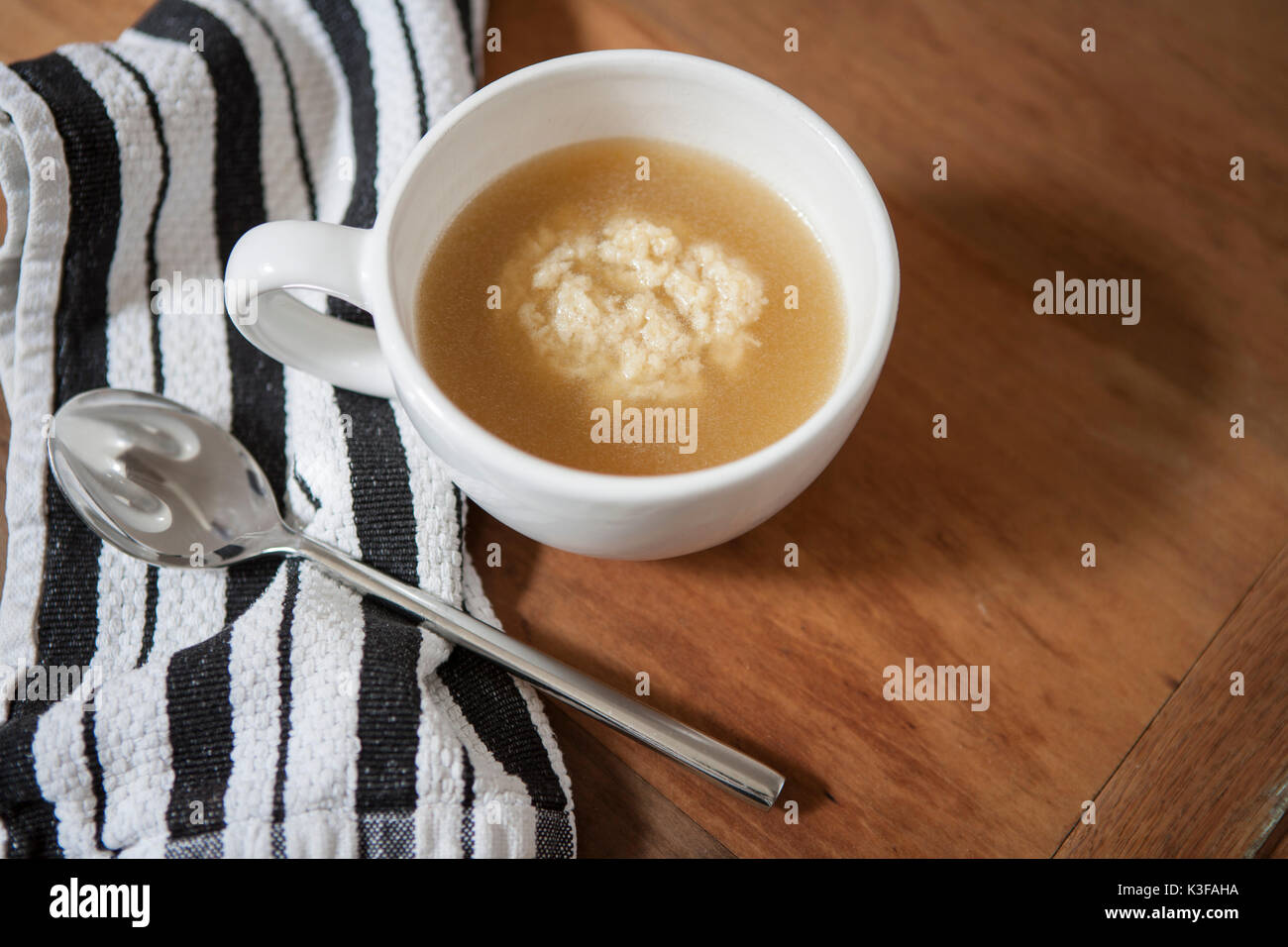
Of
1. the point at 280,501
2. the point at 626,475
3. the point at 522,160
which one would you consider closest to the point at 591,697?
the point at 626,475

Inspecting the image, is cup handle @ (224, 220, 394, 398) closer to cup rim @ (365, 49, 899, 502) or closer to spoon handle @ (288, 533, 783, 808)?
cup rim @ (365, 49, 899, 502)

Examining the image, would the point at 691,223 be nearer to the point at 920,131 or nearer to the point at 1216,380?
the point at 920,131

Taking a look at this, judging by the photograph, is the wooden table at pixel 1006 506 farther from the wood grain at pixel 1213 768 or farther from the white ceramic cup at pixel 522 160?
the white ceramic cup at pixel 522 160

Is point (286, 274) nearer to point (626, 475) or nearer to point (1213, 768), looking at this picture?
point (626, 475)

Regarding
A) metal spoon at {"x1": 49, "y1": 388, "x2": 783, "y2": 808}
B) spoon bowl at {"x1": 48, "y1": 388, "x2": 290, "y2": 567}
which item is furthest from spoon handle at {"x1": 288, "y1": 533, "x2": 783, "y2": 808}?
spoon bowl at {"x1": 48, "y1": 388, "x2": 290, "y2": 567}

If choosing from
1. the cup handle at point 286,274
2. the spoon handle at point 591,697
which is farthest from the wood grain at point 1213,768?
the cup handle at point 286,274

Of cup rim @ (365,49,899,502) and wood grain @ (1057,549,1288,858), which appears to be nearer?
cup rim @ (365,49,899,502)
